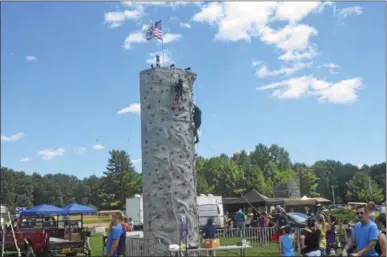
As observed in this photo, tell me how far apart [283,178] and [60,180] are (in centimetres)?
7520

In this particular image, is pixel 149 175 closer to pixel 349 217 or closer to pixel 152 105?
pixel 152 105

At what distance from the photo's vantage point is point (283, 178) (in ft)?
289

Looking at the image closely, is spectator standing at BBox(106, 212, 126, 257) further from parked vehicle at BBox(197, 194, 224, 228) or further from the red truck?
parked vehicle at BBox(197, 194, 224, 228)

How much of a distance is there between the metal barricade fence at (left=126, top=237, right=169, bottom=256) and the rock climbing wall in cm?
31

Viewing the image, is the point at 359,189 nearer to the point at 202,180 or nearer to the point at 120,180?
the point at 202,180

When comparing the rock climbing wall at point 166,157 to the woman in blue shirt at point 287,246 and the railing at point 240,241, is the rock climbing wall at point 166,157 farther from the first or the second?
the woman in blue shirt at point 287,246

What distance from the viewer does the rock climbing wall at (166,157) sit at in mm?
13656

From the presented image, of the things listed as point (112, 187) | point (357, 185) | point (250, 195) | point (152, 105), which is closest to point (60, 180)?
point (112, 187)

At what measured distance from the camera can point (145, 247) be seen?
13.1 meters

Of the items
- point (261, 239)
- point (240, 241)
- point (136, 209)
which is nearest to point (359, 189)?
point (136, 209)

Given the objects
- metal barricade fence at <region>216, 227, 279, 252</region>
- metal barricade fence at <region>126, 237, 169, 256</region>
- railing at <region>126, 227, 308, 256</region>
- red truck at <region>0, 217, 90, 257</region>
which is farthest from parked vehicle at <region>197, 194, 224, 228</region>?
metal barricade fence at <region>126, 237, 169, 256</region>

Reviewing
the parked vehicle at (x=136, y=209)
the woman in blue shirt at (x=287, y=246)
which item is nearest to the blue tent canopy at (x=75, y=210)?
the parked vehicle at (x=136, y=209)

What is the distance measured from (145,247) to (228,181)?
177ft

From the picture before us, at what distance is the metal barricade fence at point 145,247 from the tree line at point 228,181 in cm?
4515
